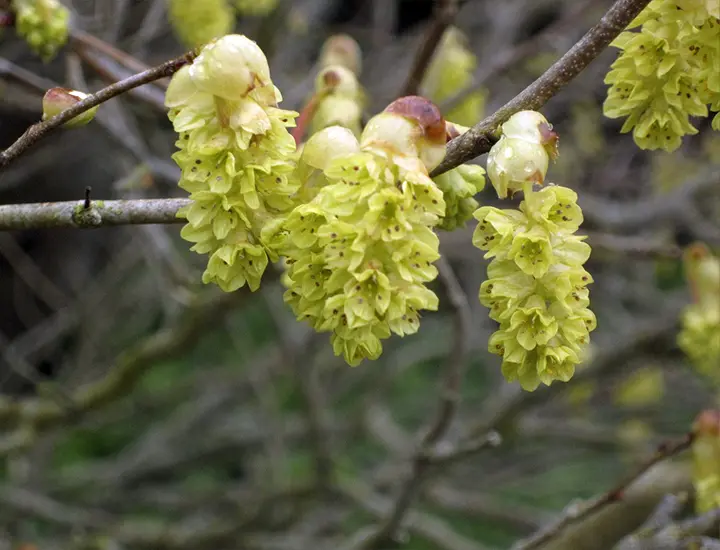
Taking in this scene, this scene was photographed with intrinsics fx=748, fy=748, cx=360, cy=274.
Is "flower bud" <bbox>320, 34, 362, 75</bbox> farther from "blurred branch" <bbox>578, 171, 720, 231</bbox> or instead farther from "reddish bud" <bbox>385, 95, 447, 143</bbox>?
"blurred branch" <bbox>578, 171, 720, 231</bbox>

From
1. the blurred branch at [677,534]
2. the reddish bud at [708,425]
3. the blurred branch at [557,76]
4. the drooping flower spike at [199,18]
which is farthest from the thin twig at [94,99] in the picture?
the drooping flower spike at [199,18]

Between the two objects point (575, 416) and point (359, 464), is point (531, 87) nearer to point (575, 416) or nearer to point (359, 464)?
point (575, 416)

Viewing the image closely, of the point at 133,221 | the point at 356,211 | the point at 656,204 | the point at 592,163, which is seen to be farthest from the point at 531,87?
the point at 592,163

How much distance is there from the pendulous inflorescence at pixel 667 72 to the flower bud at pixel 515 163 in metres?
0.21

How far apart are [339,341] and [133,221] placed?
314 millimetres

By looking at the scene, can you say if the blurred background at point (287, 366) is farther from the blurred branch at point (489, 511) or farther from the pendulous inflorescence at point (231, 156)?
the pendulous inflorescence at point (231, 156)

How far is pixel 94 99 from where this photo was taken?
36.2 inches

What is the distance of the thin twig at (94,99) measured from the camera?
2.90 ft

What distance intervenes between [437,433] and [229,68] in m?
1.39

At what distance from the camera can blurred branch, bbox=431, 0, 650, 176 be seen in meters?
0.87

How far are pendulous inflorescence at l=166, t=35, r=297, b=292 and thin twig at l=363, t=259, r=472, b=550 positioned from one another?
1006 millimetres

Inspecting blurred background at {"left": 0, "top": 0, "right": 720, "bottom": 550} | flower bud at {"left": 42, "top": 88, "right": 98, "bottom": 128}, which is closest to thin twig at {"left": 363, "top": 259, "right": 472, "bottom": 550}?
blurred background at {"left": 0, "top": 0, "right": 720, "bottom": 550}

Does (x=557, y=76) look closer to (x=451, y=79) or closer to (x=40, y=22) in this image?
(x=40, y=22)

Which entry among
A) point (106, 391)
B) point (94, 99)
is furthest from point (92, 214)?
point (106, 391)
